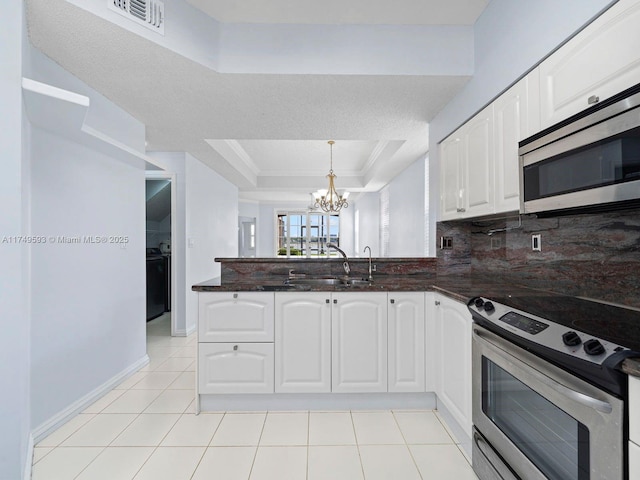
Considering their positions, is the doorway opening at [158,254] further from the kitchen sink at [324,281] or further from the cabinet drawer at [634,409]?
the cabinet drawer at [634,409]

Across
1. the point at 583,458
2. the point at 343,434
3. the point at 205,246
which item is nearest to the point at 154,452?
the point at 343,434

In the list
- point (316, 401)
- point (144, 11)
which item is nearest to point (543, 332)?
point (316, 401)

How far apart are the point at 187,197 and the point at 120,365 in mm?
2142

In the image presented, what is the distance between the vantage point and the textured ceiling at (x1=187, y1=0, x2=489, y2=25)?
202cm

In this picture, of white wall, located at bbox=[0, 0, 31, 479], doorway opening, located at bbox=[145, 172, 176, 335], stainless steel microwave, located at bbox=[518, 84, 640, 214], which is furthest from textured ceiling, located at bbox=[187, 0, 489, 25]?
doorway opening, located at bbox=[145, 172, 176, 335]

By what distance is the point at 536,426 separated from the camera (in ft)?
4.10

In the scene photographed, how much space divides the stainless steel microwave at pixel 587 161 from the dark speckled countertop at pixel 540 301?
0.42m

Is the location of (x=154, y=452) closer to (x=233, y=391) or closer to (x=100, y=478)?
(x=100, y=478)

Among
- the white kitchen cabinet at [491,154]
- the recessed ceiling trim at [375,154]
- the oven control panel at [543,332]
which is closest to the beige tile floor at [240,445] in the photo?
the oven control panel at [543,332]

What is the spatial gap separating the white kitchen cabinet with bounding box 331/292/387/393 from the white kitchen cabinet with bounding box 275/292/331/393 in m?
0.06

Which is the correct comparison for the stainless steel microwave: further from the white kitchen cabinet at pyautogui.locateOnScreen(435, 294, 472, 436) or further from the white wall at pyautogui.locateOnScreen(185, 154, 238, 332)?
the white wall at pyautogui.locateOnScreen(185, 154, 238, 332)

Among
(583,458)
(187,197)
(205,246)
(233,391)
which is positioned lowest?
(233,391)

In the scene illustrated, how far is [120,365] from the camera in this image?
2834 millimetres

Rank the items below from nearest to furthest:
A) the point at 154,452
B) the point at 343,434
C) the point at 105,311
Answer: the point at 154,452 → the point at 343,434 → the point at 105,311
